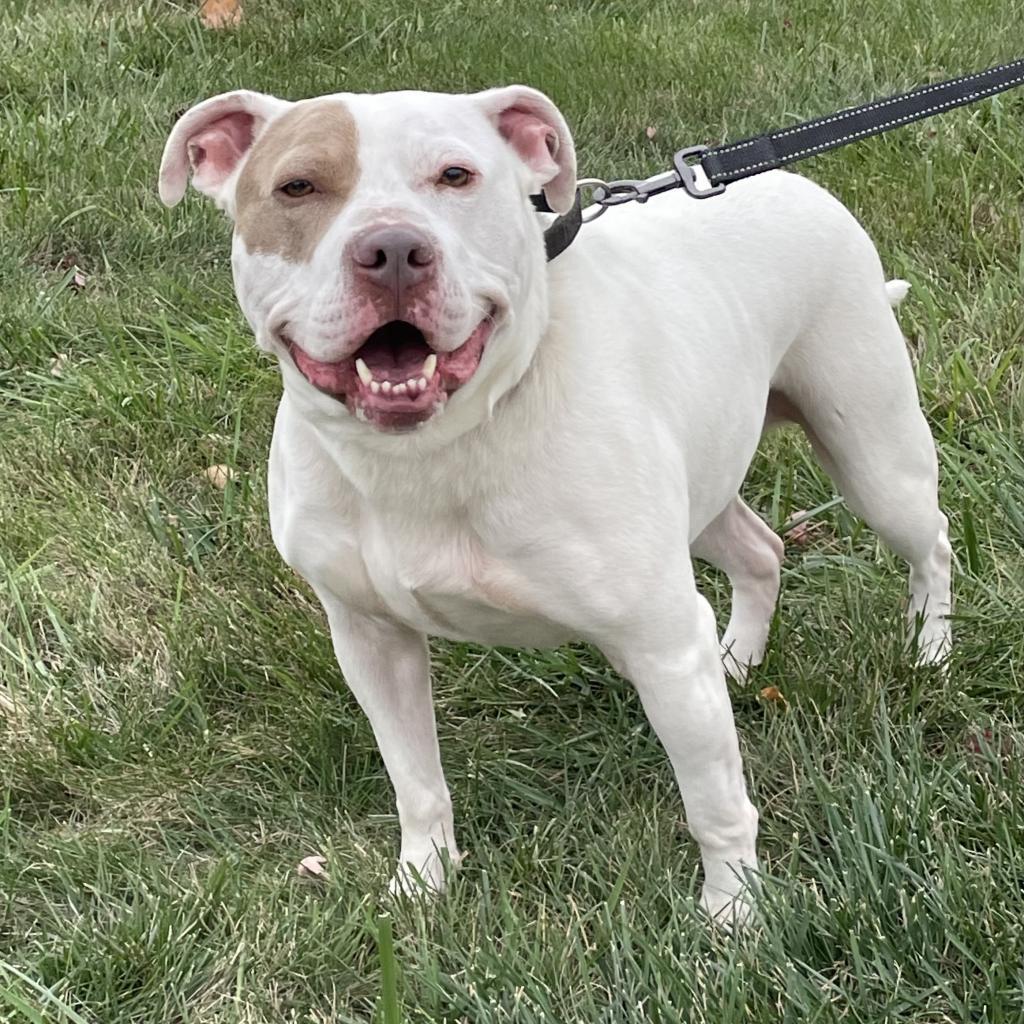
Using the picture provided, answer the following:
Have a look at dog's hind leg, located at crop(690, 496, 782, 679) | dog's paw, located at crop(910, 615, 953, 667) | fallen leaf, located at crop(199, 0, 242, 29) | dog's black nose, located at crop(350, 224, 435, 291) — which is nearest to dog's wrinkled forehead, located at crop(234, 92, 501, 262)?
dog's black nose, located at crop(350, 224, 435, 291)

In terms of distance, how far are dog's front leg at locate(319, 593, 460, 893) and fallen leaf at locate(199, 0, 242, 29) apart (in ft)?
15.9

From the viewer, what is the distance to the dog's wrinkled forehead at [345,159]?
2.02 m

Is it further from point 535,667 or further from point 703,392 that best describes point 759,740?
point 703,392

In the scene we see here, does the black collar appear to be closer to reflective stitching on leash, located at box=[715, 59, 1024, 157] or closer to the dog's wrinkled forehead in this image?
the dog's wrinkled forehead

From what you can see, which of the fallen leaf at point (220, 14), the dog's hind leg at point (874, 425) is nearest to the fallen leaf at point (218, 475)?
the dog's hind leg at point (874, 425)

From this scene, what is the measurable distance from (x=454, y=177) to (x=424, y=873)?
1356 mm

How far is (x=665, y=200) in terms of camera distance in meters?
2.84

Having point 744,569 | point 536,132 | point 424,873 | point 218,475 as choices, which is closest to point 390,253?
point 536,132

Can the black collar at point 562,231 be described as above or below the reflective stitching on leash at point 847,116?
above

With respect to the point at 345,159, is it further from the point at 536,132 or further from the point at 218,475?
the point at 218,475

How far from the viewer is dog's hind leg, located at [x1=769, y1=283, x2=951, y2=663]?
9.20ft

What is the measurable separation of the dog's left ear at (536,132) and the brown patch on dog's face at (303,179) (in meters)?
0.29

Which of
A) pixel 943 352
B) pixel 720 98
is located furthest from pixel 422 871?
pixel 720 98

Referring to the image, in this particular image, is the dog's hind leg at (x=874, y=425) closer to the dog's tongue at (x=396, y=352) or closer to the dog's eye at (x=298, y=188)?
the dog's tongue at (x=396, y=352)
